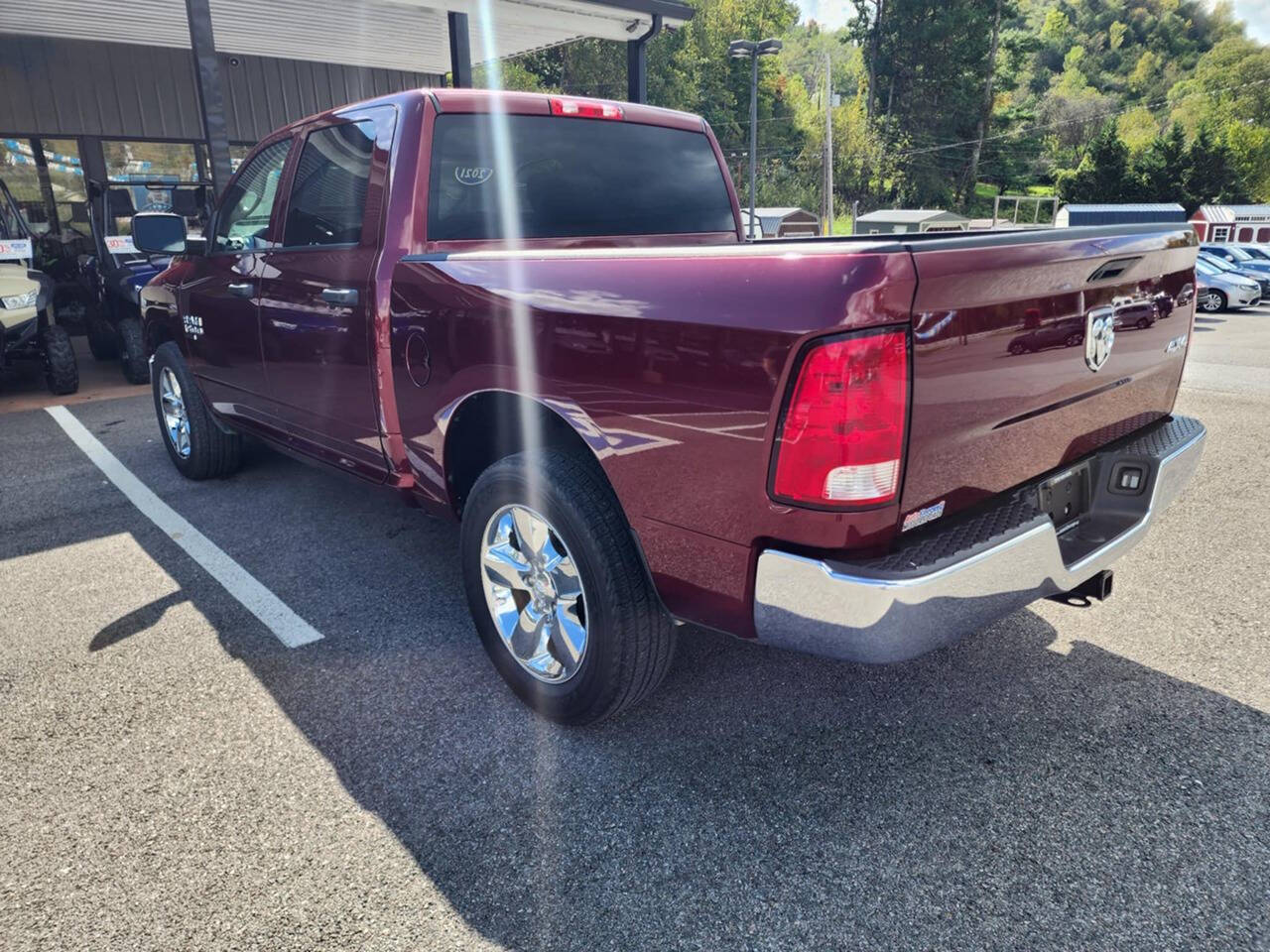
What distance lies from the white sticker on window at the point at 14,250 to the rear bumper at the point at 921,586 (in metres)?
8.61

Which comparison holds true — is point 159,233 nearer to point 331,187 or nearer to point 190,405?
point 190,405

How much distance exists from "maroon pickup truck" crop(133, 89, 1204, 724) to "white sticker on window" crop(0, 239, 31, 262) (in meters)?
5.71

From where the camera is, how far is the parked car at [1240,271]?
1912cm

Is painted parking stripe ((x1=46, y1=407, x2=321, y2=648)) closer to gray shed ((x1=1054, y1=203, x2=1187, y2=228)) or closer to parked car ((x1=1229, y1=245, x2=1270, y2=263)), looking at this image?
parked car ((x1=1229, y1=245, x2=1270, y2=263))

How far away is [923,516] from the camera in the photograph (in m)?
2.04

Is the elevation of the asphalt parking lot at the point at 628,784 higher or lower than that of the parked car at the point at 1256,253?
lower

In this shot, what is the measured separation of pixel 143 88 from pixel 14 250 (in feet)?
24.0

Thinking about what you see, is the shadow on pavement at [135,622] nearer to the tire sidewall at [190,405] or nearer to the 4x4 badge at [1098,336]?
the tire sidewall at [190,405]

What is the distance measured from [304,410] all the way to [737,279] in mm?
2428

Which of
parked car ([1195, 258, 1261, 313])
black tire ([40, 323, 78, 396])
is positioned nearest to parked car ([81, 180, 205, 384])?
black tire ([40, 323, 78, 396])

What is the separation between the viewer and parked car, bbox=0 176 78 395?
7746mm

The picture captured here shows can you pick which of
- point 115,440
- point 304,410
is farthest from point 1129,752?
point 115,440

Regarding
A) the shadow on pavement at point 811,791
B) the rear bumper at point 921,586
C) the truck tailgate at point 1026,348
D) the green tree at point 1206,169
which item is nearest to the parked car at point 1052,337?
the truck tailgate at point 1026,348

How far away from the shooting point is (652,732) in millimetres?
2658
